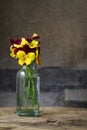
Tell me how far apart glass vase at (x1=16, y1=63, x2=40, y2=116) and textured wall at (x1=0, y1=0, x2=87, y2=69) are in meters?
1.18

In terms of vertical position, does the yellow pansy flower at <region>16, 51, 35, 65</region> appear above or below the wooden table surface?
above

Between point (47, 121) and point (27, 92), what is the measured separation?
252 mm

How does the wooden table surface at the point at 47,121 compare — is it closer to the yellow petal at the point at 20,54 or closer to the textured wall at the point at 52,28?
the yellow petal at the point at 20,54

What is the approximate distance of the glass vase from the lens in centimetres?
193

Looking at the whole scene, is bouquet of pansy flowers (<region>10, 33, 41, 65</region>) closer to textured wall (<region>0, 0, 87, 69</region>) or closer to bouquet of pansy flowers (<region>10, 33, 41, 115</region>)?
bouquet of pansy flowers (<region>10, 33, 41, 115</region>)

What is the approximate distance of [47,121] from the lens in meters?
1.74

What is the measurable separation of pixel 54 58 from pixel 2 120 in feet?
4.68

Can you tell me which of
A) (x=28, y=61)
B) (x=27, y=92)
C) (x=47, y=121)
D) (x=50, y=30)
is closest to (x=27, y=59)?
(x=28, y=61)

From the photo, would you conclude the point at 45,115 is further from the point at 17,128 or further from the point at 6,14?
the point at 6,14

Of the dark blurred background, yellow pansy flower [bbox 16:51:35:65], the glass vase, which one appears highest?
the dark blurred background

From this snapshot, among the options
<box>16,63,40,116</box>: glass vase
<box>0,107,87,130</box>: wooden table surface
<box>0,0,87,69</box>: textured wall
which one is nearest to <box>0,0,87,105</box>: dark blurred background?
<box>0,0,87,69</box>: textured wall

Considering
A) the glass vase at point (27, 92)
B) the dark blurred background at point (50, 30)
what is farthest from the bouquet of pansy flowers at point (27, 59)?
the dark blurred background at point (50, 30)

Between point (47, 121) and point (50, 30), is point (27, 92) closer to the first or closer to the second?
point (47, 121)

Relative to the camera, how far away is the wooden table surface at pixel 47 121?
1.61 meters
